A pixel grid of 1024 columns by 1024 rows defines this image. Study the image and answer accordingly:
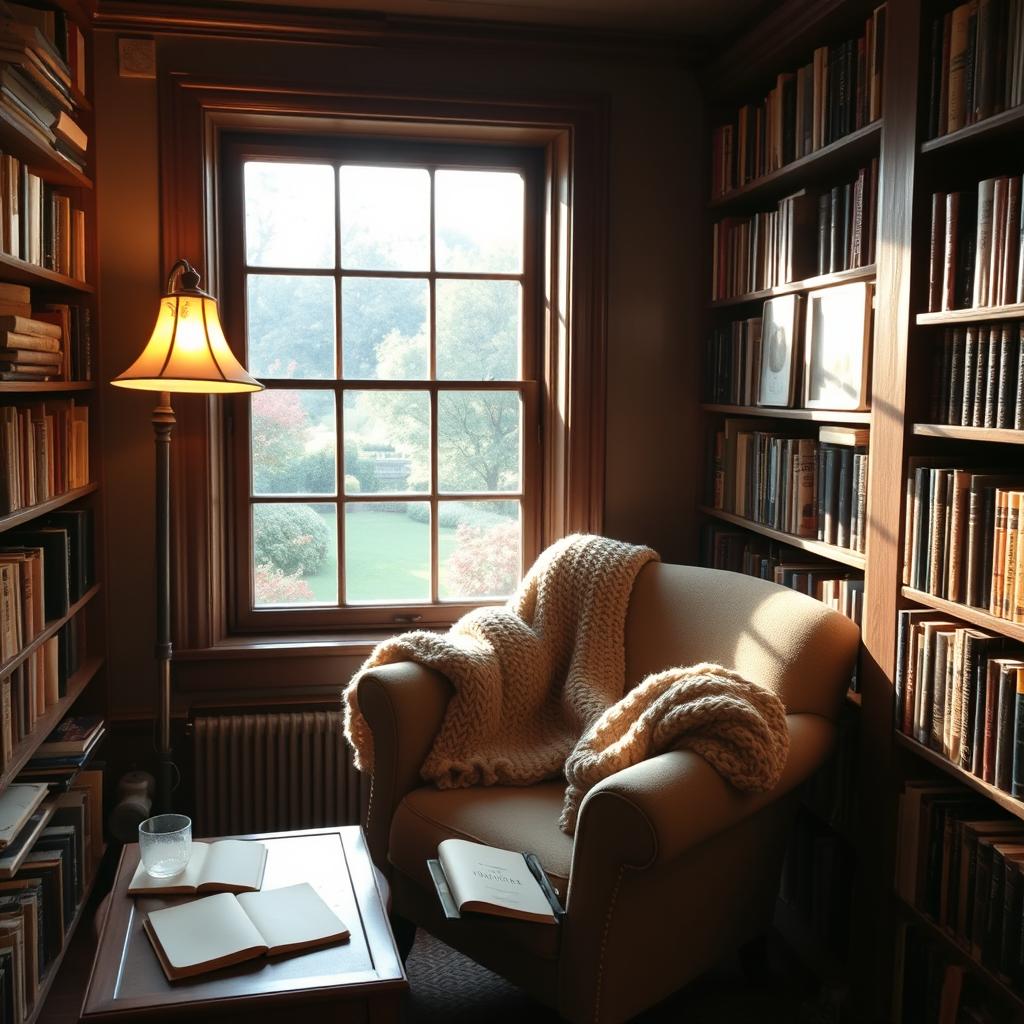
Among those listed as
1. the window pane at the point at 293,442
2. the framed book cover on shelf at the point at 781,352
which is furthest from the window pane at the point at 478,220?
the framed book cover on shelf at the point at 781,352

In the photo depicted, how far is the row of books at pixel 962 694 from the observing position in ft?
6.16

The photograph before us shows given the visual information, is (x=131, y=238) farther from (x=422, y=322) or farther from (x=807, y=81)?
(x=807, y=81)

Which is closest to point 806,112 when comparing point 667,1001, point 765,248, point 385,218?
point 765,248

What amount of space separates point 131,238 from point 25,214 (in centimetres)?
60

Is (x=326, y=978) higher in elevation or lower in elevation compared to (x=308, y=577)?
lower

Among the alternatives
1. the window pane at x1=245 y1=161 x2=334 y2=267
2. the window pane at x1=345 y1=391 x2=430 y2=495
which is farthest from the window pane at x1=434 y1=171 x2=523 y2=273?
the window pane at x1=345 y1=391 x2=430 y2=495

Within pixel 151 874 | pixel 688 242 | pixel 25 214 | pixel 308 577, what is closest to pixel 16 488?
pixel 25 214

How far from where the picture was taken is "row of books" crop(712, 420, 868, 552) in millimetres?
2422

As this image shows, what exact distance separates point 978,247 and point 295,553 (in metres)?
2.16

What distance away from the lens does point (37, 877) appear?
237cm

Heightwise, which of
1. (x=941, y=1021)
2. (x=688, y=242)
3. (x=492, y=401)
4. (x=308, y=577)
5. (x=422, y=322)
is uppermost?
(x=688, y=242)

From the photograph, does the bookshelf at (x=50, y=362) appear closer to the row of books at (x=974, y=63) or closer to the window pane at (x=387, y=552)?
the window pane at (x=387, y=552)

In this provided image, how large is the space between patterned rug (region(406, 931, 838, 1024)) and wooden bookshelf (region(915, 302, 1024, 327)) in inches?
56.7

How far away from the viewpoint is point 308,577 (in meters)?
3.34
